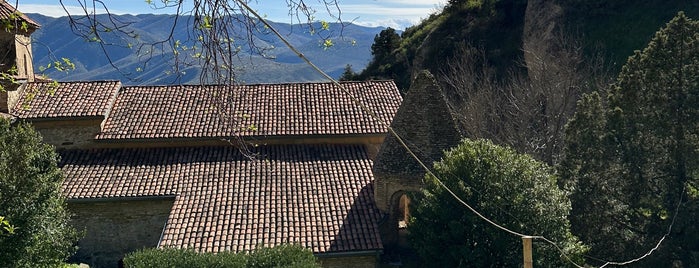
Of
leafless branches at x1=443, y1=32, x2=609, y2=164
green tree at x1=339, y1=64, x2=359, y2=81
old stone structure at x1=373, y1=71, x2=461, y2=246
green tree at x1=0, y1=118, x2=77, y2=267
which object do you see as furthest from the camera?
green tree at x1=339, y1=64, x2=359, y2=81

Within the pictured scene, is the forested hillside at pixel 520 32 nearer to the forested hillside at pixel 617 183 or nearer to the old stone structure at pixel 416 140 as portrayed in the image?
the forested hillside at pixel 617 183

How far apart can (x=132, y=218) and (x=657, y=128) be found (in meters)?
15.7

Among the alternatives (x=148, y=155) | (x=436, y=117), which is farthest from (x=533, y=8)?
(x=148, y=155)

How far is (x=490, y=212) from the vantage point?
46.9ft

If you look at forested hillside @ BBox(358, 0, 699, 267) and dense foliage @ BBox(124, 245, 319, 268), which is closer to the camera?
dense foliage @ BBox(124, 245, 319, 268)

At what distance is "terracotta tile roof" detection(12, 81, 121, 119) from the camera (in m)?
20.3

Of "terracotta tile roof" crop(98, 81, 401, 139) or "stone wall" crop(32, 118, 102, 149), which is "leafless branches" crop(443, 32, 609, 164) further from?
"stone wall" crop(32, 118, 102, 149)

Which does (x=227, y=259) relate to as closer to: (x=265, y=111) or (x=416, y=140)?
(x=416, y=140)

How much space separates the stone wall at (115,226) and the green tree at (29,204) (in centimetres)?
280

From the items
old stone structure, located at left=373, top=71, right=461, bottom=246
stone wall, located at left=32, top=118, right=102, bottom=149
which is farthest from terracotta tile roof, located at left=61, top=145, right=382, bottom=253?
old stone structure, located at left=373, top=71, right=461, bottom=246

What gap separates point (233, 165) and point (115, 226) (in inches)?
165

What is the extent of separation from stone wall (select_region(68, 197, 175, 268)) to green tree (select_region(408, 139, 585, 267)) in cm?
865

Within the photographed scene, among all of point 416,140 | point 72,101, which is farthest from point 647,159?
point 72,101

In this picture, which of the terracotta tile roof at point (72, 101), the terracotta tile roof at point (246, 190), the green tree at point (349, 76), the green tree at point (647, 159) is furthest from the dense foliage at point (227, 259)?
the green tree at point (349, 76)
